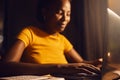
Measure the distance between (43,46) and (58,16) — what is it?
0.33 ft

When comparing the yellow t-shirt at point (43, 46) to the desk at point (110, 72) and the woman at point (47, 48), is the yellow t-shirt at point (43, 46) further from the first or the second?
the desk at point (110, 72)

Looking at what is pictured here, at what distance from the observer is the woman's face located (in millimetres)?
779

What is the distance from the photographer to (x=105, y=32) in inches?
30.0

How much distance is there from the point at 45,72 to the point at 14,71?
0.09 metres

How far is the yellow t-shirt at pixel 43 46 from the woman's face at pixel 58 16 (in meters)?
0.02

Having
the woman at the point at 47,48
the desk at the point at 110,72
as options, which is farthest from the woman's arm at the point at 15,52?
the desk at the point at 110,72

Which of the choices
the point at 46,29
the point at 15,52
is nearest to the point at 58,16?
the point at 46,29

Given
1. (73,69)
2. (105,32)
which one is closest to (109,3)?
(105,32)

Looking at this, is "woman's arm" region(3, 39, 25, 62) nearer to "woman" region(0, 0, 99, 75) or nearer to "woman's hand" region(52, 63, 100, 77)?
"woman" region(0, 0, 99, 75)

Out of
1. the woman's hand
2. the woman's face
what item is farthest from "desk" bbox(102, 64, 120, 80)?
the woman's face

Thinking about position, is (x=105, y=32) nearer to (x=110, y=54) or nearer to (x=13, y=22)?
(x=110, y=54)

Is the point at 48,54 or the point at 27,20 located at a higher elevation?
the point at 27,20

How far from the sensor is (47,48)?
2.50 ft

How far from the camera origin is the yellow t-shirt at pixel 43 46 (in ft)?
2.44
